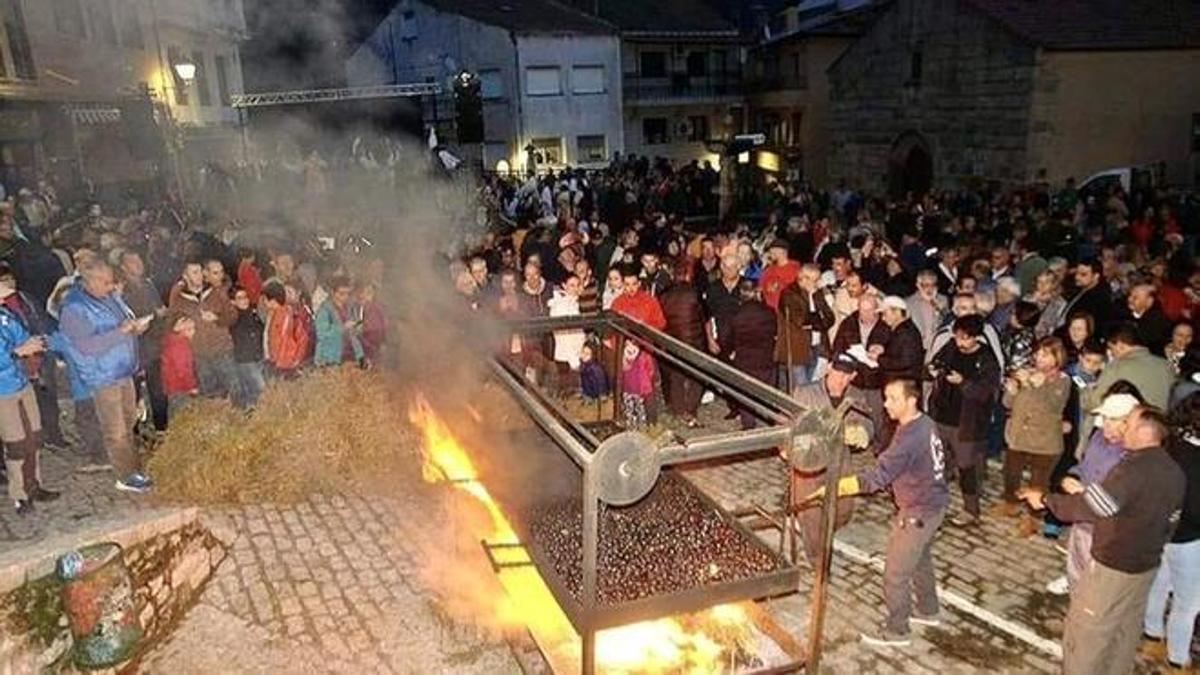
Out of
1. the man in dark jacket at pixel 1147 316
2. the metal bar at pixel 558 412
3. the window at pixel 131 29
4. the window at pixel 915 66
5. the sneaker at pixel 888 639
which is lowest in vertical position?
the sneaker at pixel 888 639

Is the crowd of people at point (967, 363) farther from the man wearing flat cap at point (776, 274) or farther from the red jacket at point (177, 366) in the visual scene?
the red jacket at point (177, 366)

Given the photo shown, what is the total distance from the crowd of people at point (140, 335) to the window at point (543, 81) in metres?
24.7

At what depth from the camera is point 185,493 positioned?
7551 millimetres

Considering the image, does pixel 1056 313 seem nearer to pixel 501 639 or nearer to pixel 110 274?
pixel 501 639

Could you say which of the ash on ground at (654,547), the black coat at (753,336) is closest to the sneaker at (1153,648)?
the ash on ground at (654,547)

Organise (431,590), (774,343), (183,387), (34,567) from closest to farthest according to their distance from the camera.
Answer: (34,567) < (431,590) < (183,387) < (774,343)

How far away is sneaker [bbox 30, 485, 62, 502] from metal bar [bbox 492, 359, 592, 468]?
485cm

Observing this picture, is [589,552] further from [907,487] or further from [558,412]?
[907,487]

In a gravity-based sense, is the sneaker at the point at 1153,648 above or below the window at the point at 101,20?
below

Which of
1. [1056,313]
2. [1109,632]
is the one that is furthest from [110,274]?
[1056,313]

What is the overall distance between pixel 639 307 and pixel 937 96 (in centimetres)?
2028

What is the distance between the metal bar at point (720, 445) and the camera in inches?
155

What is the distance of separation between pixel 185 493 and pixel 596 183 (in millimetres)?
18648

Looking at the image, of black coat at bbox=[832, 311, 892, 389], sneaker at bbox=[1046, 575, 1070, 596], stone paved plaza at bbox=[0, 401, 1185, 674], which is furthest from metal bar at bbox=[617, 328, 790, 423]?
sneaker at bbox=[1046, 575, 1070, 596]
